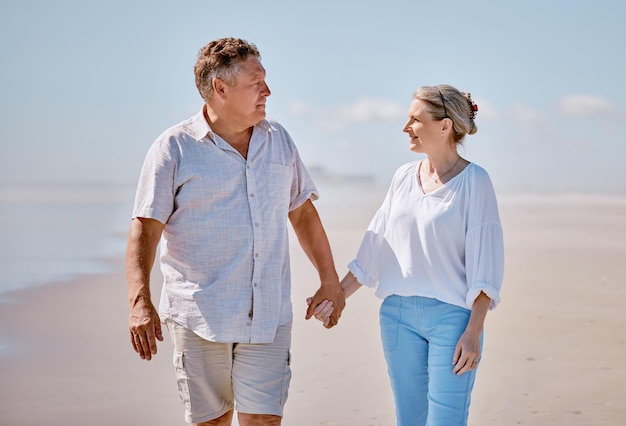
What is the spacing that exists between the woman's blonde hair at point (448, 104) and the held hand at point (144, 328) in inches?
47.1

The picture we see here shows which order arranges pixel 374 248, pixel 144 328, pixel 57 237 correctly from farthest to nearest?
pixel 57 237
pixel 374 248
pixel 144 328

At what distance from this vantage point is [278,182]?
3.37 m

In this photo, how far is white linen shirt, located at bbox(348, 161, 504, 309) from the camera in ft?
10.3

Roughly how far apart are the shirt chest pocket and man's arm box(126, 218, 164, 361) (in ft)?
1.35

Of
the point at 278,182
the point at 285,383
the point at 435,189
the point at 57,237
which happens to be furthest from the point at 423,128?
the point at 57,237

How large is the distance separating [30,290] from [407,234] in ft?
23.4

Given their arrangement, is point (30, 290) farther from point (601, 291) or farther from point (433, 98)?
point (433, 98)

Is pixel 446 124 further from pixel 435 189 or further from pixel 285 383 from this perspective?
pixel 285 383

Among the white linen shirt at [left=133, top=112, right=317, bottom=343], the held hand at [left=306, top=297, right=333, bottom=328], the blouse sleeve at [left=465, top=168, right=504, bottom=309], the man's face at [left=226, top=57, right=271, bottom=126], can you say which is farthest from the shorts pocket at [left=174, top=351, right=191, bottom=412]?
the blouse sleeve at [left=465, top=168, right=504, bottom=309]

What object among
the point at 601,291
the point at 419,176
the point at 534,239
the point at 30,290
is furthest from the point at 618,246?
the point at 419,176

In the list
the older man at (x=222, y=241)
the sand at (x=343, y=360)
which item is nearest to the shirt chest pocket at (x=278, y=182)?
the older man at (x=222, y=241)

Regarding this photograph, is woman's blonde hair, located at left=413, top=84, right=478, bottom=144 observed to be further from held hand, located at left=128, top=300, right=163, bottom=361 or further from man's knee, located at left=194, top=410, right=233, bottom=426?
man's knee, located at left=194, top=410, right=233, bottom=426

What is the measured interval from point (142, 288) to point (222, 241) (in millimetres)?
331

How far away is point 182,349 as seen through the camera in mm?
3266
